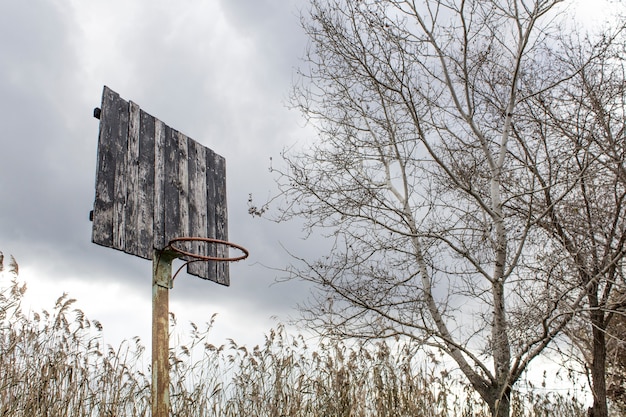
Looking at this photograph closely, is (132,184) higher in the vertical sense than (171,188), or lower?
lower

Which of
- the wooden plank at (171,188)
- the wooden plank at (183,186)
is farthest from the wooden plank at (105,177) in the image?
the wooden plank at (183,186)

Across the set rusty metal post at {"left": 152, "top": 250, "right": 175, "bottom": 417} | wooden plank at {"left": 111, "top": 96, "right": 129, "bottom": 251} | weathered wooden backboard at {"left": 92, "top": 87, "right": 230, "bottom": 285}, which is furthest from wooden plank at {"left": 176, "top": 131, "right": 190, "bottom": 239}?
wooden plank at {"left": 111, "top": 96, "right": 129, "bottom": 251}

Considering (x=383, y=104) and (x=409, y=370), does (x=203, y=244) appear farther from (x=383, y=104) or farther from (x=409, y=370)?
(x=383, y=104)

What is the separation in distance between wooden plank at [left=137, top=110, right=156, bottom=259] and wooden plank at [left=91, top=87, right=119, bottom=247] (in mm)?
261

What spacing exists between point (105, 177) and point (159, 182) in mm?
568

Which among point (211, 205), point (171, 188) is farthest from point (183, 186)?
point (211, 205)

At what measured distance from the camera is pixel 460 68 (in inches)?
291

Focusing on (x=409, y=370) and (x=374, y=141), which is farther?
(x=374, y=141)

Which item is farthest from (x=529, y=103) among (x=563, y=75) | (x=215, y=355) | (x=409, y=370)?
(x=215, y=355)

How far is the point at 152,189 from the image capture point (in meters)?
4.33

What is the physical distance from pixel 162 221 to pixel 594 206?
6.00 metres

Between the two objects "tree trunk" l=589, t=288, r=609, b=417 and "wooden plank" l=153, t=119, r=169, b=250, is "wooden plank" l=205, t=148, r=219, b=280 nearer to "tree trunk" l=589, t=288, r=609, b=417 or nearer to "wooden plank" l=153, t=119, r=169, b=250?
"wooden plank" l=153, t=119, r=169, b=250

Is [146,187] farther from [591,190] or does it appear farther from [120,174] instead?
[591,190]

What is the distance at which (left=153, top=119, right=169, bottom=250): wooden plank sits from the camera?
14.0ft
